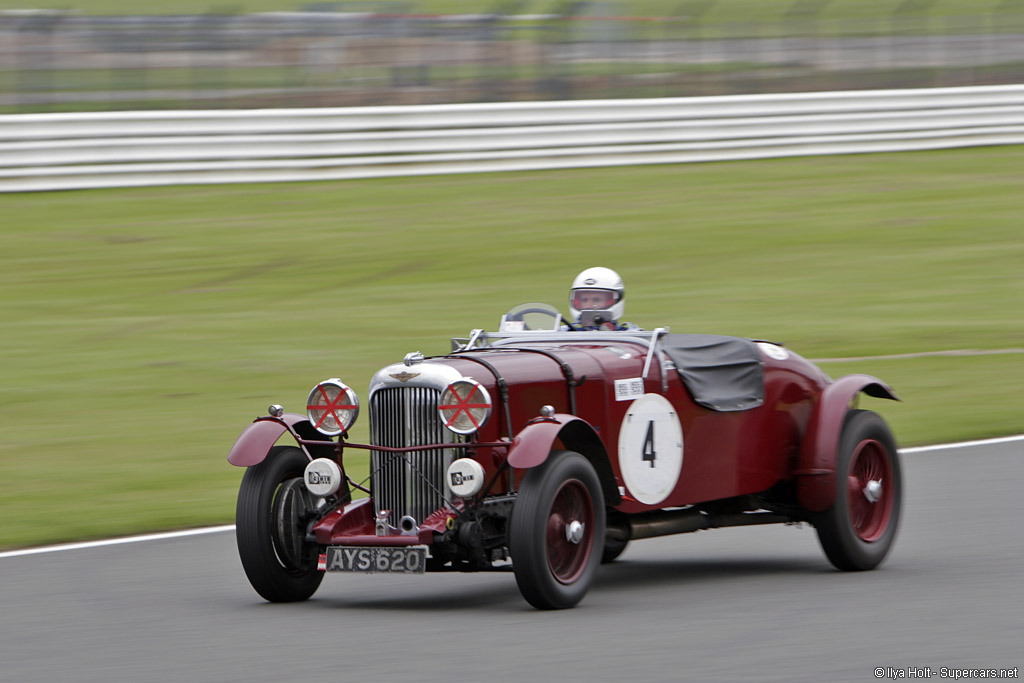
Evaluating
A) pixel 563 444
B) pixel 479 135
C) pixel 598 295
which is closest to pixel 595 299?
pixel 598 295

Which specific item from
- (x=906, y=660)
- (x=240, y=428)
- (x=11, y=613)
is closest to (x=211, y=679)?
(x=11, y=613)

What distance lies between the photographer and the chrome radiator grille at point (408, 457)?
6.84m

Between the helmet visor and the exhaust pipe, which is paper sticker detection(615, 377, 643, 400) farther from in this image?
the helmet visor

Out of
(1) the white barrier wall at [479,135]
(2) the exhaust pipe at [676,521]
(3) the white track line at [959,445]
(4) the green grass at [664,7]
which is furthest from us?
(4) the green grass at [664,7]

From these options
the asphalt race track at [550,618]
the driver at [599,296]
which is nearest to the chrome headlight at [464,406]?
the asphalt race track at [550,618]

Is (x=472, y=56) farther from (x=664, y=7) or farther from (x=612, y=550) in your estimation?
(x=612, y=550)

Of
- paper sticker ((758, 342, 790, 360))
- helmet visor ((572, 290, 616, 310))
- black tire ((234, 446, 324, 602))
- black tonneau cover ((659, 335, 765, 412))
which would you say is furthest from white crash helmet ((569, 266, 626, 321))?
black tire ((234, 446, 324, 602))

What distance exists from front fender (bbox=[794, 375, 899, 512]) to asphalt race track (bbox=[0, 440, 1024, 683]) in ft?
1.25

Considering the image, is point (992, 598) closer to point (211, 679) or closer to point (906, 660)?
point (906, 660)

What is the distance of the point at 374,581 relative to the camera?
7840mm

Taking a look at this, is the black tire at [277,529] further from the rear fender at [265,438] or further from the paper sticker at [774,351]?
the paper sticker at [774,351]

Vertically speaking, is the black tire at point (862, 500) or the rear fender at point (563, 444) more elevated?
the rear fender at point (563, 444)

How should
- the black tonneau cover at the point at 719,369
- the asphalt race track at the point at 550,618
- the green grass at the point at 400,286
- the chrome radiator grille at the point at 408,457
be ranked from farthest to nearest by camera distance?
the green grass at the point at 400,286, the black tonneau cover at the point at 719,369, the chrome radiator grille at the point at 408,457, the asphalt race track at the point at 550,618

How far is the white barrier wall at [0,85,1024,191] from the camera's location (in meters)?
20.2
